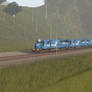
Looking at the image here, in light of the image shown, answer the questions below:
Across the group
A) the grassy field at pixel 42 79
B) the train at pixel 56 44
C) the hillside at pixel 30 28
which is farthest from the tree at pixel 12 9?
the grassy field at pixel 42 79

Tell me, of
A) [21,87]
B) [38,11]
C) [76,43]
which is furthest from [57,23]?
[21,87]

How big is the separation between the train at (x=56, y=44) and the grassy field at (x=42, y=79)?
16441 mm

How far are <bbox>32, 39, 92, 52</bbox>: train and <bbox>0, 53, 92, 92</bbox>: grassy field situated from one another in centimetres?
1644

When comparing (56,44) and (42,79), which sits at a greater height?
(56,44)

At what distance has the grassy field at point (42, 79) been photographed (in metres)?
19.5

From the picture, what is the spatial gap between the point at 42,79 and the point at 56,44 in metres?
20.6

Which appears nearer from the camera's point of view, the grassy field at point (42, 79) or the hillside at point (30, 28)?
the grassy field at point (42, 79)

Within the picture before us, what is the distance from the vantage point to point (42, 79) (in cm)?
2286

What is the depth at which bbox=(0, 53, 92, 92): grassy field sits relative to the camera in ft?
64.1

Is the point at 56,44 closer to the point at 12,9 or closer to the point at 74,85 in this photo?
the point at 74,85

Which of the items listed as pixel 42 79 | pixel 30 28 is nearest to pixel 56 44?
pixel 42 79

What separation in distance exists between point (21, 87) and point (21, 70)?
2734 mm

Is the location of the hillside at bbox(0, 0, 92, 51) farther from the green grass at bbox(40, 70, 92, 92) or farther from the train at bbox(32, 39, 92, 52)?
the green grass at bbox(40, 70, 92, 92)

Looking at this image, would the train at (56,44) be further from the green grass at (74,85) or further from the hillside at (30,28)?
the green grass at (74,85)
